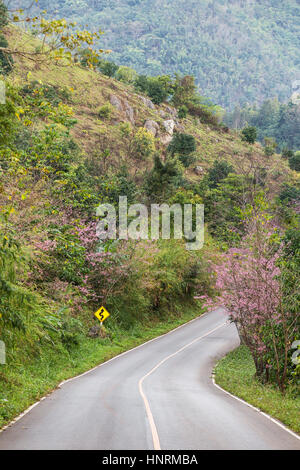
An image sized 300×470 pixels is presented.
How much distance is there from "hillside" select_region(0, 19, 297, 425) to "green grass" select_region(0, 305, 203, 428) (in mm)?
71

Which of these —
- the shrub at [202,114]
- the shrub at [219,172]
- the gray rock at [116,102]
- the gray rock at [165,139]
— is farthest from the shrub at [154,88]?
the shrub at [219,172]

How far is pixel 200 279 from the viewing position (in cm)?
5075

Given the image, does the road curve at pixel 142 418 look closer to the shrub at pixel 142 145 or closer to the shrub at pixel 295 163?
the shrub at pixel 142 145

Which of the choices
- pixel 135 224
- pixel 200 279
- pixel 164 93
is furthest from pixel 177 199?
pixel 164 93

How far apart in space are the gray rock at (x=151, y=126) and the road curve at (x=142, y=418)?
62.5 m

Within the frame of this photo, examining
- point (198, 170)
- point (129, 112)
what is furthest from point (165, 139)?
point (198, 170)

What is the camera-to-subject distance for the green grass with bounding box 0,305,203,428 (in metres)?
15.1

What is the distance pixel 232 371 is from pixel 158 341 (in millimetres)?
12547

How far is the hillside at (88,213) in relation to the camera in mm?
11289

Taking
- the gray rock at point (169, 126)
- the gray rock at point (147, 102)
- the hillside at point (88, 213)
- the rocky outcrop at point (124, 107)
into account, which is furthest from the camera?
the gray rock at point (147, 102)

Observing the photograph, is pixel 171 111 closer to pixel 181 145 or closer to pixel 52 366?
pixel 181 145

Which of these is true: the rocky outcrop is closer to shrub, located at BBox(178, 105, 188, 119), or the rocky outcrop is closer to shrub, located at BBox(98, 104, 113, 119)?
shrub, located at BBox(98, 104, 113, 119)

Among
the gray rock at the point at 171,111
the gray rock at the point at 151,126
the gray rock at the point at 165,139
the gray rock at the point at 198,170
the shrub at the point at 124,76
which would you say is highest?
the shrub at the point at 124,76

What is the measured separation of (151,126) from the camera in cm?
8419
